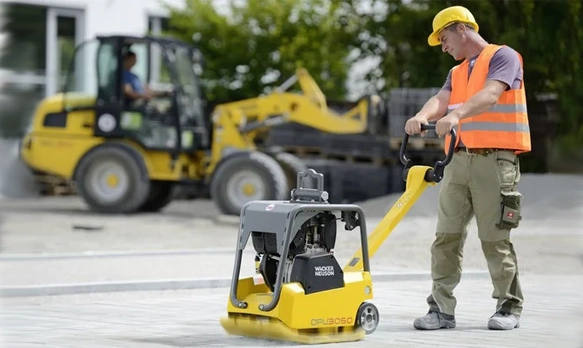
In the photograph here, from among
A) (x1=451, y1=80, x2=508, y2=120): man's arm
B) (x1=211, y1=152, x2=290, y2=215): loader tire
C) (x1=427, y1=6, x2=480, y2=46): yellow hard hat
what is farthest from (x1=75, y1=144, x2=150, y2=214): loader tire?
(x1=451, y1=80, x2=508, y2=120): man's arm

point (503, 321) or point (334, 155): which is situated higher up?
point (334, 155)

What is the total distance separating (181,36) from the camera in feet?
81.9

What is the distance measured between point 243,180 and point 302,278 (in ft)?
37.9

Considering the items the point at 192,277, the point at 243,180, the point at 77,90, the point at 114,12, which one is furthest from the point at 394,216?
the point at 114,12

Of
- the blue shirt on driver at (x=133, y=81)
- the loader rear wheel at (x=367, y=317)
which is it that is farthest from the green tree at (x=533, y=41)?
the loader rear wheel at (x=367, y=317)

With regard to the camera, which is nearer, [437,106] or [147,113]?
[437,106]

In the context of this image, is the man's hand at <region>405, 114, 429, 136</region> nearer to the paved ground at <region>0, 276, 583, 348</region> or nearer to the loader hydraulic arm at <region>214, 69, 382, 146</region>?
the paved ground at <region>0, 276, 583, 348</region>

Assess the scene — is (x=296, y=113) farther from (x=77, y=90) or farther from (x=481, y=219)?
(x=481, y=219)

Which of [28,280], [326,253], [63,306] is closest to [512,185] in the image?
[326,253]

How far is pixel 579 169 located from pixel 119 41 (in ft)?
26.8

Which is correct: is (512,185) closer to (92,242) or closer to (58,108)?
(92,242)

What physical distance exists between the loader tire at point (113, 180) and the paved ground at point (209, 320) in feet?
30.8

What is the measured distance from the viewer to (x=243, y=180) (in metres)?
18.4

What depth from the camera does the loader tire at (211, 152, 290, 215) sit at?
59.6ft
